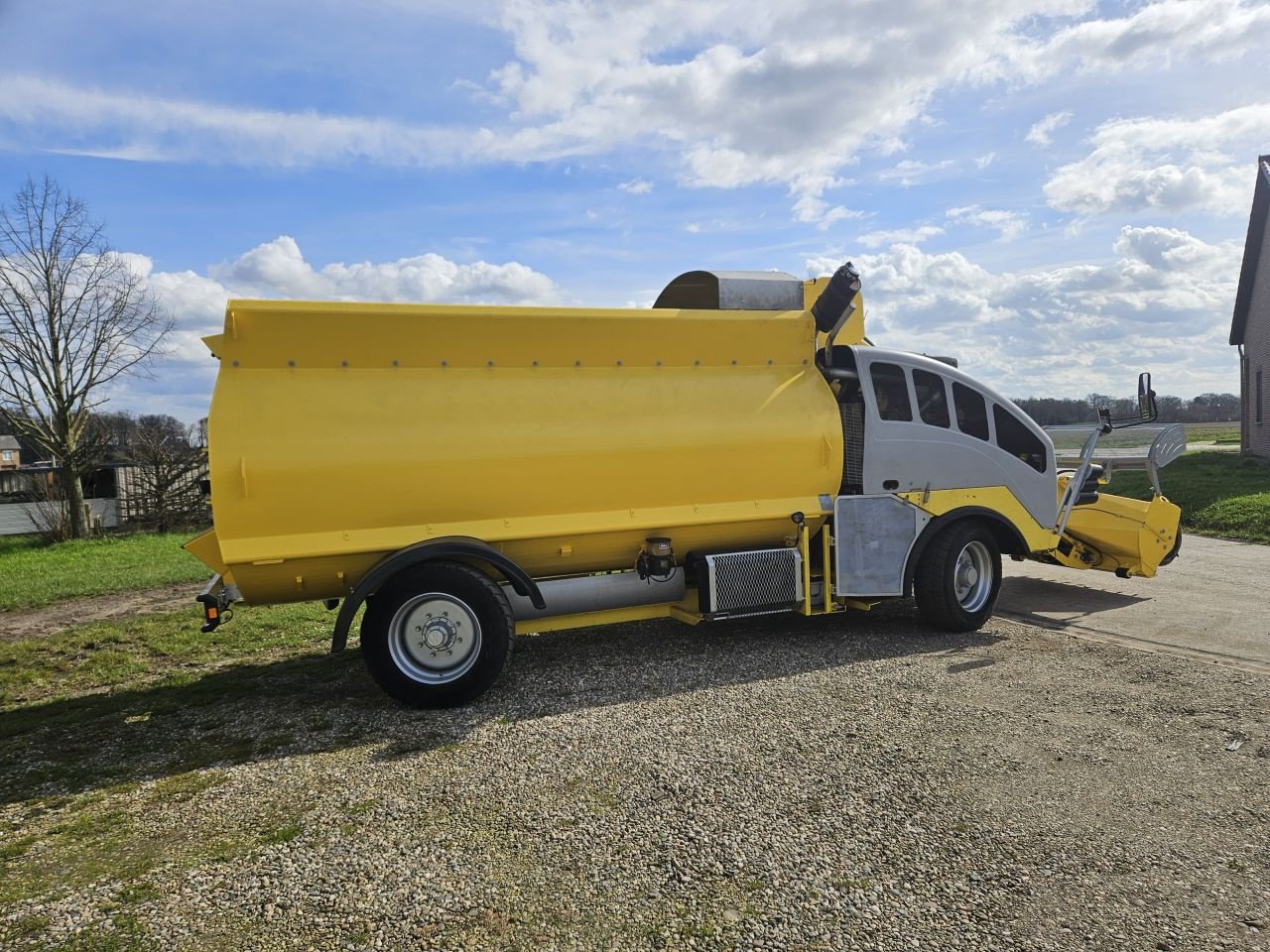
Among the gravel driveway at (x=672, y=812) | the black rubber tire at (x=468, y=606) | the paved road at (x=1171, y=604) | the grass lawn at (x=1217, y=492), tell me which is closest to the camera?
the gravel driveway at (x=672, y=812)

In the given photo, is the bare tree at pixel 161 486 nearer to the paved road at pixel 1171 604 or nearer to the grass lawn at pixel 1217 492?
the paved road at pixel 1171 604

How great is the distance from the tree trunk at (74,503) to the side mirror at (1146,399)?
2118 cm

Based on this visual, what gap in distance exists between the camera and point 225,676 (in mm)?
7051

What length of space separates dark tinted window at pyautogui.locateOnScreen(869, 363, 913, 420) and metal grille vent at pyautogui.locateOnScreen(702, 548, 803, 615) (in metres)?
1.58

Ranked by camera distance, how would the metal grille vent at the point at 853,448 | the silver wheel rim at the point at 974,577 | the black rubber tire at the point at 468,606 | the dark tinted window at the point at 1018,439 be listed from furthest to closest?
the dark tinted window at the point at 1018,439 → the silver wheel rim at the point at 974,577 → the metal grille vent at the point at 853,448 → the black rubber tire at the point at 468,606

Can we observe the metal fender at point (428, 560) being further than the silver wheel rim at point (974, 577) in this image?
No

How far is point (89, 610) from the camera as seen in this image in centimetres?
1008

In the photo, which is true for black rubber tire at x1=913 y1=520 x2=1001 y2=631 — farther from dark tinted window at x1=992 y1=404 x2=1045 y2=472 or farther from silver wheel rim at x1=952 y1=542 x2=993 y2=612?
dark tinted window at x1=992 y1=404 x2=1045 y2=472

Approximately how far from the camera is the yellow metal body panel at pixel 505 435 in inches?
227

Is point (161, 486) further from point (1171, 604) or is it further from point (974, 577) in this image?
point (1171, 604)

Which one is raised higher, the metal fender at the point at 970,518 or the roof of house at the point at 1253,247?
the roof of house at the point at 1253,247

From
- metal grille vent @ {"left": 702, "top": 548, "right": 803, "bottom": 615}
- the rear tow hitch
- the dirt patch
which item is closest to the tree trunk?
the dirt patch

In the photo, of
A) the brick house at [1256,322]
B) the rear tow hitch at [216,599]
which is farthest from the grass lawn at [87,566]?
the brick house at [1256,322]

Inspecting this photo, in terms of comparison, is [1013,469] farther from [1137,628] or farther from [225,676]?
[225,676]
